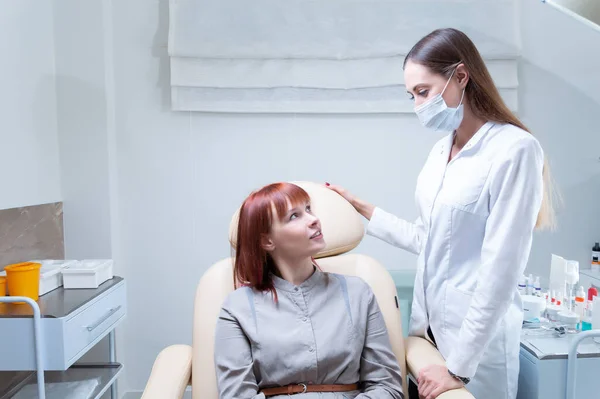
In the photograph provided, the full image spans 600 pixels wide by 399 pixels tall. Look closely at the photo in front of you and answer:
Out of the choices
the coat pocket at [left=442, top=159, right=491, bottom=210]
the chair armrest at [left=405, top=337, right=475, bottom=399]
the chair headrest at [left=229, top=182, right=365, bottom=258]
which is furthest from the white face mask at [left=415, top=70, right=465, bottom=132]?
the chair armrest at [left=405, top=337, right=475, bottom=399]

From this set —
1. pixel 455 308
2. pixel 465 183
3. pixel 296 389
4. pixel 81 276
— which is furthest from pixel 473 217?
pixel 81 276

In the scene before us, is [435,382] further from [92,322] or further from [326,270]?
[92,322]

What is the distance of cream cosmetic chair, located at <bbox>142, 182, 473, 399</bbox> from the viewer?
4.17 feet

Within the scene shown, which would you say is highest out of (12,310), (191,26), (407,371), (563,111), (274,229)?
(191,26)

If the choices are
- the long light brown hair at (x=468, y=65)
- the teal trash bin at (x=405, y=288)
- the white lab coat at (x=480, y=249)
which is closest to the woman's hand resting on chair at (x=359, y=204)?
the white lab coat at (x=480, y=249)

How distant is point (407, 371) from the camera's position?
138 centimetres

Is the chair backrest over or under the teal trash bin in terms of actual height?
over

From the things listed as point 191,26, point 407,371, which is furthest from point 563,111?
point 191,26

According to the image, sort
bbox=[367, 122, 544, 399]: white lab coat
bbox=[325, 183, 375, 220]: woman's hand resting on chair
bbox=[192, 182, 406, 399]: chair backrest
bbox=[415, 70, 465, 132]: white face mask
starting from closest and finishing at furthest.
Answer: bbox=[367, 122, 544, 399]: white lab coat < bbox=[415, 70, 465, 132]: white face mask < bbox=[192, 182, 406, 399]: chair backrest < bbox=[325, 183, 375, 220]: woman's hand resting on chair

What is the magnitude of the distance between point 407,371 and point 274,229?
56 centimetres

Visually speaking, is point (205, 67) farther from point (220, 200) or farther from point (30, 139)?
point (30, 139)

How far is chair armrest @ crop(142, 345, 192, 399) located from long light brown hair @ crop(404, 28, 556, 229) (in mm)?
1000

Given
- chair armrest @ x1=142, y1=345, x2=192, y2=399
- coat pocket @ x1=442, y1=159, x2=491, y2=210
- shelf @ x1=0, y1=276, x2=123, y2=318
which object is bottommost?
chair armrest @ x1=142, y1=345, x2=192, y2=399

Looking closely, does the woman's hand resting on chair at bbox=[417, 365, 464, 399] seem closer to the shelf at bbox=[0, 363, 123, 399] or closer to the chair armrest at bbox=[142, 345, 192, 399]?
the chair armrest at bbox=[142, 345, 192, 399]
